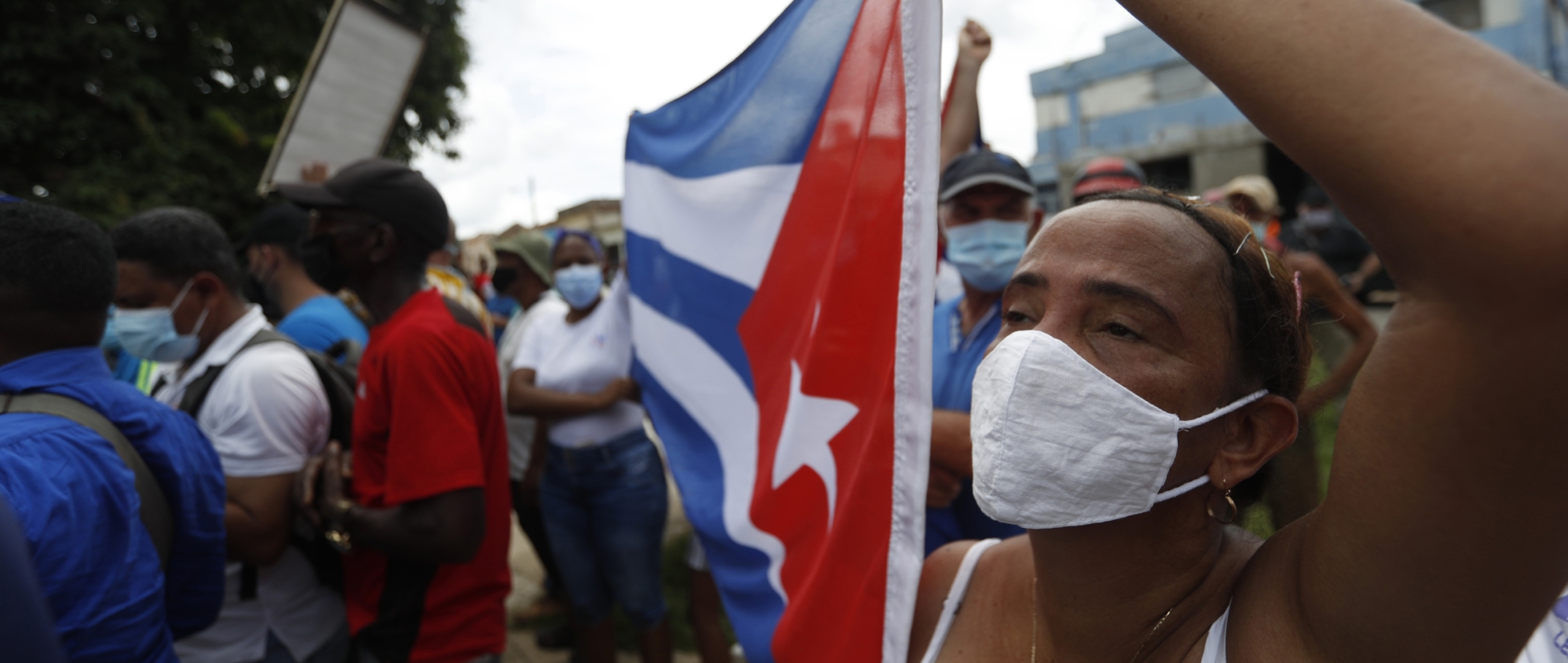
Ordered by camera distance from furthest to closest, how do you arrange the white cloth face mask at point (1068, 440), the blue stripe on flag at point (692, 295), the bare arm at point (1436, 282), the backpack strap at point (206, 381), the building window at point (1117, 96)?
the building window at point (1117, 96), the backpack strap at point (206, 381), the blue stripe on flag at point (692, 295), the white cloth face mask at point (1068, 440), the bare arm at point (1436, 282)

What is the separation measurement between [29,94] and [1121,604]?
13.8m

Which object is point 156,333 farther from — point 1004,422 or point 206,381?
point 1004,422

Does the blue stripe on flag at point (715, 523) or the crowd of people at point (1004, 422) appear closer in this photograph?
the crowd of people at point (1004, 422)

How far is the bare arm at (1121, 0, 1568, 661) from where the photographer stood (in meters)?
0.63

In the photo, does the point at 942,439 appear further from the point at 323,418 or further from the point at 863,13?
the point at 323,418

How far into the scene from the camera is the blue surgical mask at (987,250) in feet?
8.05

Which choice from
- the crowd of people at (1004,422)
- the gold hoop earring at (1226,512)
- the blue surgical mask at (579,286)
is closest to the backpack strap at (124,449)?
the crowd of people at (1004,422)

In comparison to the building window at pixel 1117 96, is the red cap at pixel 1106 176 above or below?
above

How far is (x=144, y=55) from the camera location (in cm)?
1126

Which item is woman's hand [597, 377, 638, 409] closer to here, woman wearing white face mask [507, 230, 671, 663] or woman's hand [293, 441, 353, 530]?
woman wearing white face mask [507, 230, 671, 663]

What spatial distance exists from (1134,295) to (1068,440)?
22cm

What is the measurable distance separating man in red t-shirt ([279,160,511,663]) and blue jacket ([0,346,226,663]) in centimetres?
41

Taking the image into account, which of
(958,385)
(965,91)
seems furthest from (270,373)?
(965,91)

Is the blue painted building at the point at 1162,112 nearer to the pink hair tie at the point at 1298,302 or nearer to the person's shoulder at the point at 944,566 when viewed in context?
the pink hair tie at the point at 1298,302
